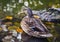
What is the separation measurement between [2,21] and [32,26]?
0.23m

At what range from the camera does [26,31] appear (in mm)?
1467

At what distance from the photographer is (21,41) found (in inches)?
55.3

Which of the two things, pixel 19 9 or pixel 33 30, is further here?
pixel 19 9

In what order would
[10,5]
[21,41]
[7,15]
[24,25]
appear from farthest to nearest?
[10,5] → [7,15] → [24,25] → [21,41]

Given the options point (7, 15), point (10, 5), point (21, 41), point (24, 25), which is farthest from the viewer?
point (10, 5)

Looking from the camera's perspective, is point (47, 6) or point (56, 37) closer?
point (56, 37)

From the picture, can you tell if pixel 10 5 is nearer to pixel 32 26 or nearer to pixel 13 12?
pixel 13 12

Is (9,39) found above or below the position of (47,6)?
below

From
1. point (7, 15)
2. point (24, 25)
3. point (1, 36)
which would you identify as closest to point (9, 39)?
point (1, 36)

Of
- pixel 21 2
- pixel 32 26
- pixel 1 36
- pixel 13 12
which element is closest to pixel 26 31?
pixel 32 26

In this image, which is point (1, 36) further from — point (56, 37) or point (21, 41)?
point (56, 37)

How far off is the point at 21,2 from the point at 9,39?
0.49 metres

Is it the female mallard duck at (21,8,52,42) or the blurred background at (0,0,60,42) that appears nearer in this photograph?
the female mallard duck at (21,8,52,42)

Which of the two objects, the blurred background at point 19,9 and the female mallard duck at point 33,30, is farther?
the blurred background at point 19,9
